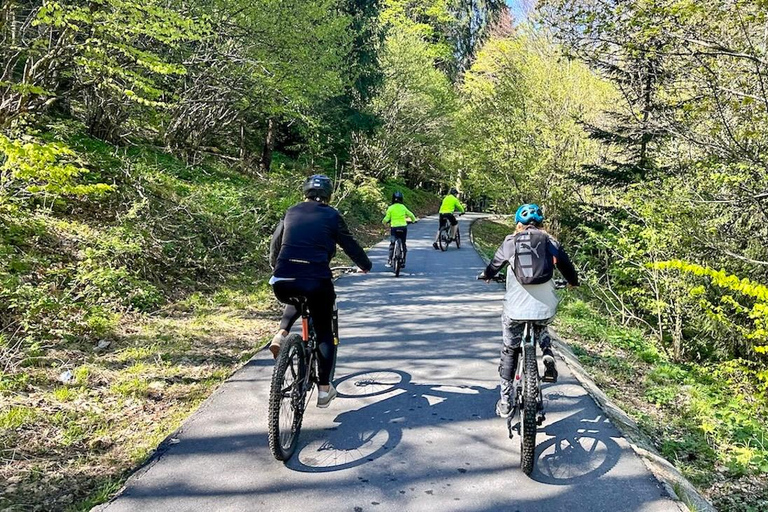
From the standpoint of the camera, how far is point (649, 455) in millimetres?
4340

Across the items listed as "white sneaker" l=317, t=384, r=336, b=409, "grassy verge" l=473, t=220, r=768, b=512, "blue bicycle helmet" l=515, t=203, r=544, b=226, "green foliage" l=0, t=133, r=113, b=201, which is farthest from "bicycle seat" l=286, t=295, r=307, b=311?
"green foliage" l=0, t=133, r=113, b=201

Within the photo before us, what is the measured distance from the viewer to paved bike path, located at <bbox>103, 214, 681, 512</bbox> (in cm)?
362

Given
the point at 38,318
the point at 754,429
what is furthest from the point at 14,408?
the point at 754,429

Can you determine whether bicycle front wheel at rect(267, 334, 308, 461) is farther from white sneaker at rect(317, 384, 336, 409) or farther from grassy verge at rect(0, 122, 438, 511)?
grassy verge at rect(0, 122, 438, 511)

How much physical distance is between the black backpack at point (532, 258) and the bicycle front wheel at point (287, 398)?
6.08 ft

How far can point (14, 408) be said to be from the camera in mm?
4703

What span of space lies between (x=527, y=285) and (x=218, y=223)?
8.44 m

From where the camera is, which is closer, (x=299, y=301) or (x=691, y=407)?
(x=299, y=301)

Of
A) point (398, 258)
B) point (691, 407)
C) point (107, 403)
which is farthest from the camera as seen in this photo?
point (398, 258)

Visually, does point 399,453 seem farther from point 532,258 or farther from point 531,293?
point 532,258

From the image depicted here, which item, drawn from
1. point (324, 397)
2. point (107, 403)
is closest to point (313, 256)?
point (324, 397)

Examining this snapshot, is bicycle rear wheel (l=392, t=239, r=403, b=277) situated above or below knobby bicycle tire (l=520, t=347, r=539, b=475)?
above

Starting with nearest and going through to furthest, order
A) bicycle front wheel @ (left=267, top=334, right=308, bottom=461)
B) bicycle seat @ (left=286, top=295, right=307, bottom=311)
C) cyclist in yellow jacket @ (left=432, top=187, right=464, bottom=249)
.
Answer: bicycle front wheel @ (left=267, top=334, right=308, bottom=461) → bicycle seat @ (left=286, top=295, right=307, bottom=311) → cyclist in yellow jacket @ (left=432, top=187, right=464, bottom=249)

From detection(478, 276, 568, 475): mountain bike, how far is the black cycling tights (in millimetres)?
1563
